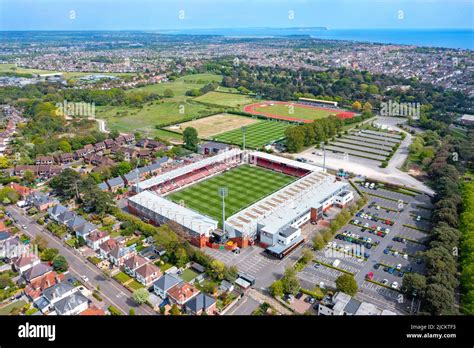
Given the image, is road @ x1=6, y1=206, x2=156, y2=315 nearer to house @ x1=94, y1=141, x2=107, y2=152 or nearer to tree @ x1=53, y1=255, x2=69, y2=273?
tree @ x1=53, y1=255, x2=69, y2=273

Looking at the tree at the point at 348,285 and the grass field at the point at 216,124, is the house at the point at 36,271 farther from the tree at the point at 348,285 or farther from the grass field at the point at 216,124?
the grass field at the point at 216,124

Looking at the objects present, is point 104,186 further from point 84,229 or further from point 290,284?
point 290,284

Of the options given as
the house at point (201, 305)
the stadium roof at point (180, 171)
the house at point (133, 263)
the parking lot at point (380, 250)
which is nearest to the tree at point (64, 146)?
the stadium roof at point (180, 171)

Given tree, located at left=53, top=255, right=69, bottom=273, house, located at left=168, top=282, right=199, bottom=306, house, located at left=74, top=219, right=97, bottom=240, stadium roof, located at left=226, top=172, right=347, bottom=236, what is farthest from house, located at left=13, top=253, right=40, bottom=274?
stadium roof, located at left=226, top=172, right=347, bottom=236

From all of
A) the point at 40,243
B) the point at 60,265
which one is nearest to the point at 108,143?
the point at 40,243
